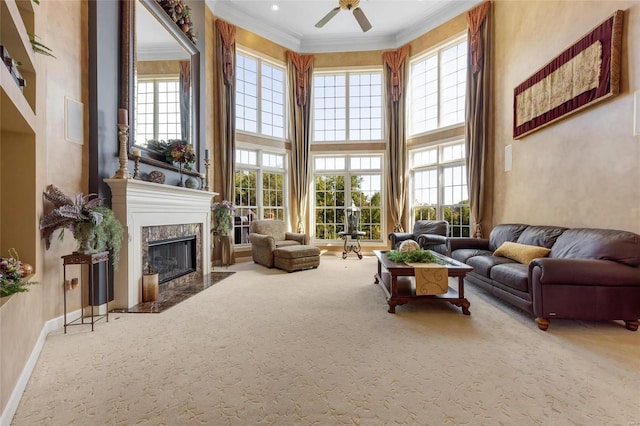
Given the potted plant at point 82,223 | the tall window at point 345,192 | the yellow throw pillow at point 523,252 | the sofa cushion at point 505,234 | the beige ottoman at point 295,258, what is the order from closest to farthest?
the potted plant at point 82,223 → the yellow throw pillow at point 523,252 → the sofa cushion at point 505,234 → the beige ottoman at point 295,258 → the tall window at point 345,192

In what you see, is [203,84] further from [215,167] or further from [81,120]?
[81,120]

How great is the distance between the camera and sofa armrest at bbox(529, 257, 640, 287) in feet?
8.36

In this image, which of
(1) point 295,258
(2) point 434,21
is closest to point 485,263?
(1) point 295,258

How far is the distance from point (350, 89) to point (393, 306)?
6.09 meters

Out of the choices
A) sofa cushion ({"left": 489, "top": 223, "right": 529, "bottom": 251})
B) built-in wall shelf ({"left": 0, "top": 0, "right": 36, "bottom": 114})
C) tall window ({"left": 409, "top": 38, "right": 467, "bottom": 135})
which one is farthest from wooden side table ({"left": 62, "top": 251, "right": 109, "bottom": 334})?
tall window ({"left": 409, "top": 38, "right": 467, "bottom": 135})

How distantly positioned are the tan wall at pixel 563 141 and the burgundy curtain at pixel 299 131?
4.04 m

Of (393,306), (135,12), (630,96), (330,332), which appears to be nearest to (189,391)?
(330,332)

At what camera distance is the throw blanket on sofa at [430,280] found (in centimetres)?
308

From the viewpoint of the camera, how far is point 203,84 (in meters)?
5.29

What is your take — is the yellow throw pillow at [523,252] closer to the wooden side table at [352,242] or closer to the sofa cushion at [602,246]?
the sofa cushion at [602,246]

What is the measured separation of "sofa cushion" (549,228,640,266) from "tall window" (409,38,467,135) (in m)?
3.81

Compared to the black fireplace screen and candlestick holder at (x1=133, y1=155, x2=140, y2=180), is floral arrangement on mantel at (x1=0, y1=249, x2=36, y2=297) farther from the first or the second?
the black fireplace screen

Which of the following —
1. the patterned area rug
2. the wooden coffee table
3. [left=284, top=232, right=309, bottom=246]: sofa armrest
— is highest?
[left=284, top=232, right=309, bottom=246]: sofa armrest

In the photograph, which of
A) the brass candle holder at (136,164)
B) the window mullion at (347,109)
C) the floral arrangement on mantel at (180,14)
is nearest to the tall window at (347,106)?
the window mullion at (347,109)
